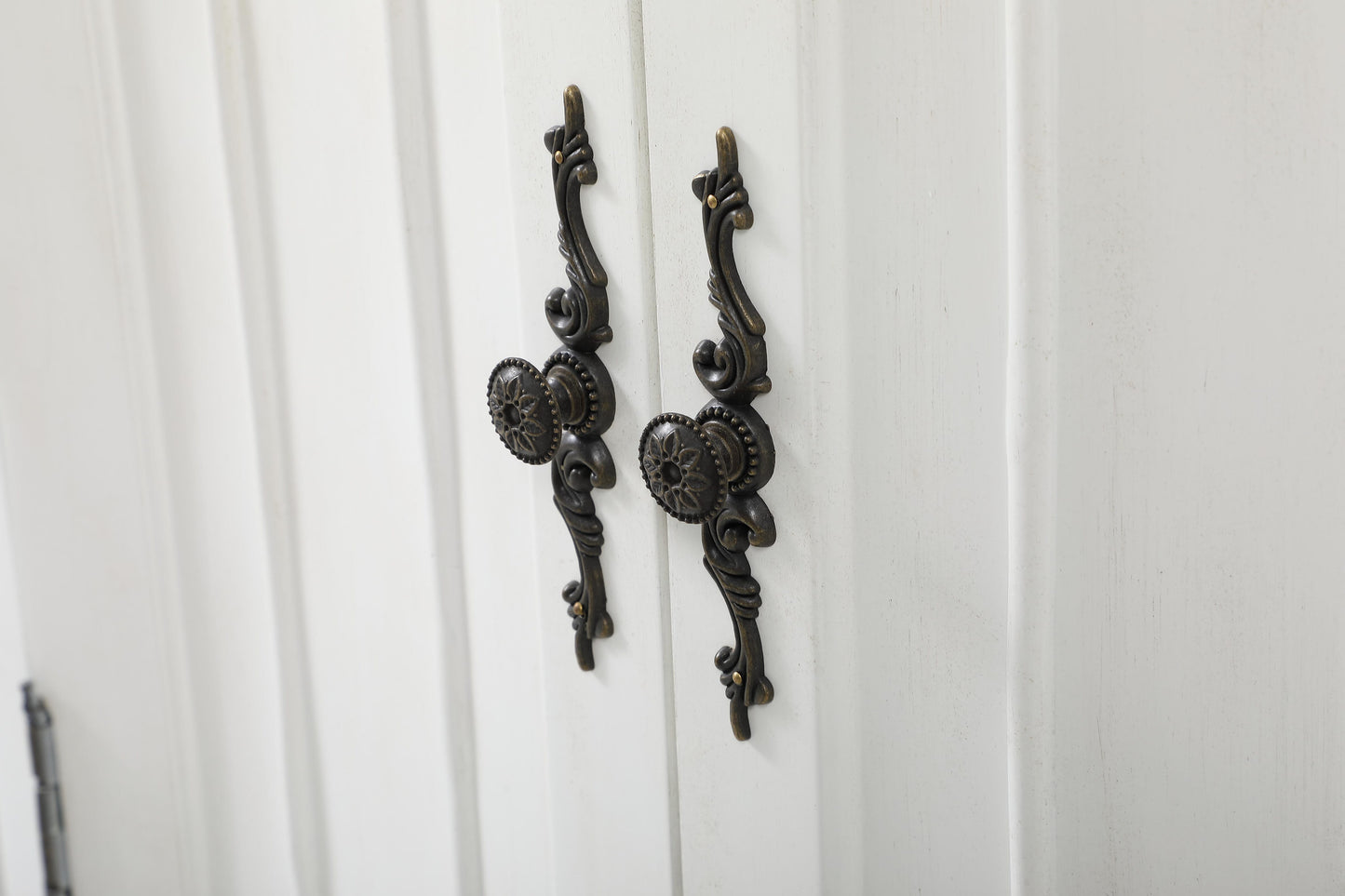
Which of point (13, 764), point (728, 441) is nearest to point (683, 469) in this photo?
point (728, 441)

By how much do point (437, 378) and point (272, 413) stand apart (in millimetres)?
170

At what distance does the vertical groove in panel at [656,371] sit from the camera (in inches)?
22.0

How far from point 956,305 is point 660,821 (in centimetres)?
36

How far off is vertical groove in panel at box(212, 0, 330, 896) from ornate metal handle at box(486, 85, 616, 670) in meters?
0.26

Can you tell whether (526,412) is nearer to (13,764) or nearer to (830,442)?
(830,442)

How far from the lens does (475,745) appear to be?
2.43 ft

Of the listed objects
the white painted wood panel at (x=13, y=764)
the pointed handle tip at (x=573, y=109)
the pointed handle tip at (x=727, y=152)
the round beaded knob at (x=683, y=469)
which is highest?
the pointed handle tip at (x=573, y=109)

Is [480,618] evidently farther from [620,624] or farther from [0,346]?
[0,346]

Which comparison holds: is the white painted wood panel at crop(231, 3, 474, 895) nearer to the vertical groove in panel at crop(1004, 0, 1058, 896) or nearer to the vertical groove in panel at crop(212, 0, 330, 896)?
the vertical groove in panel at crop(212, 0, 330, 896)

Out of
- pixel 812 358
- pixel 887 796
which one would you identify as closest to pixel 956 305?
pixel 812 358

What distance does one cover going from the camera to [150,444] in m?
0.86

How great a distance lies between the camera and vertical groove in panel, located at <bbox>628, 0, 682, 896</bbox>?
56 cm

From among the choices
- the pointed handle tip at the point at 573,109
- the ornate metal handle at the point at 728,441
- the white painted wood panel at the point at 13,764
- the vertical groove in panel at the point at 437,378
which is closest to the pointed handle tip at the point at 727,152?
the ornate metal handle at the point at 728,441

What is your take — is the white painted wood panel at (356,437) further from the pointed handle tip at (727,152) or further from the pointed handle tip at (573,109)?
the pointed handle tip at (727,152)
